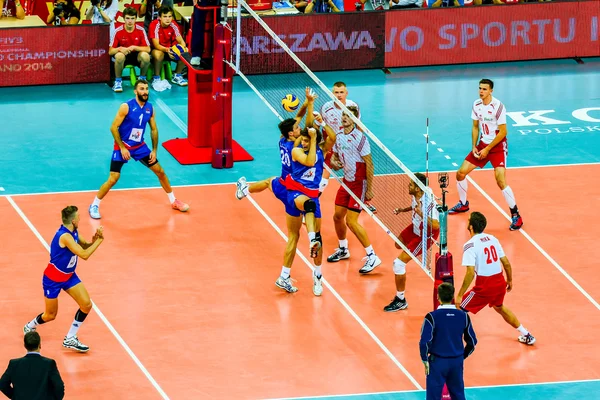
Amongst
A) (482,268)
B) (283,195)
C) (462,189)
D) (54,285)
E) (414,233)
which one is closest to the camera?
(482,268)

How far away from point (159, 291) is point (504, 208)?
22.3 feet

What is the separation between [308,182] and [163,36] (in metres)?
10.4

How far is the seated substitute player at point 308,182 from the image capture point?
19.7 m

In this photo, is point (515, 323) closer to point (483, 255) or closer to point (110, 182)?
point (483, 255)

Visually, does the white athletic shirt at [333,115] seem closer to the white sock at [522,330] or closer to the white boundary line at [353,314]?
the white boundary line at [353,314]

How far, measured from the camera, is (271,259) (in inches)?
845

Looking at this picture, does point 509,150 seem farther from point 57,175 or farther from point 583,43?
point 57,175

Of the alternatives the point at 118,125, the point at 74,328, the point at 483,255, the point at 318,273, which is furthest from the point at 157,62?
the point at 483,255

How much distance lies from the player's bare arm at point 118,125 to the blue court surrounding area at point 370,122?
201 cm

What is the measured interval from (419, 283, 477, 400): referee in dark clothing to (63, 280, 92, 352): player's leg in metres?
4.85

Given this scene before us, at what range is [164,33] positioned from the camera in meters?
29.3

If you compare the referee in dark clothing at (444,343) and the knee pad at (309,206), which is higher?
the knee pad at (309,206)

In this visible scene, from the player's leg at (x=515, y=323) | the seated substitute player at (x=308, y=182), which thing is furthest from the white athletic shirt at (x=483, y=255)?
the seated substitute player at (x=308, y=182)

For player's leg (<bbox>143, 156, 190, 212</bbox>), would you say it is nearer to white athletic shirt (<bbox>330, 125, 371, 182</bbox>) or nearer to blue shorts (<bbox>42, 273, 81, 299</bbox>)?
white athletic shirt (<bbox>330, 125, 371, 182</bbox>)
